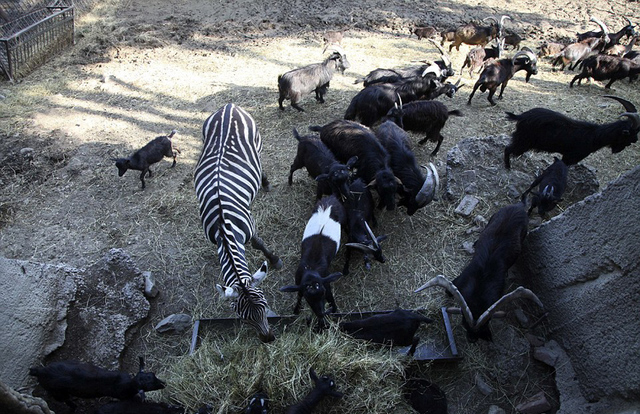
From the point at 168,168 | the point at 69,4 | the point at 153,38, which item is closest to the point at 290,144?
the point at 168,168

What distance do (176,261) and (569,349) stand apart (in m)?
4.73

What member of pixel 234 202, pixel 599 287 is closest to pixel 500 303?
pixel 599 287

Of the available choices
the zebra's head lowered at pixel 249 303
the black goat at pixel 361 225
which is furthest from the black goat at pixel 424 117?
the zebra's head lowered at pixel 249 303

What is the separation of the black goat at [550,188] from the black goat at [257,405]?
4.32 metres

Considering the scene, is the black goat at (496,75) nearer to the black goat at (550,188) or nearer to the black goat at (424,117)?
the black goat at (424,117)

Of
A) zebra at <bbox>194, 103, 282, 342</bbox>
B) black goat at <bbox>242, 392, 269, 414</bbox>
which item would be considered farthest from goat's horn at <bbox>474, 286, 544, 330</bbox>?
black goat at <bbox>242, 392, 269, 414</bbox>

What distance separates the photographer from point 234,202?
5000mm

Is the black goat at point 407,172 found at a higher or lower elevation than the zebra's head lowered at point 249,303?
higher

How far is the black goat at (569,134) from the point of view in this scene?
661 cm

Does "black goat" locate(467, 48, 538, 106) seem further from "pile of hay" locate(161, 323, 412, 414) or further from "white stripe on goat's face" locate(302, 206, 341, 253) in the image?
"pile of hay" locate(161, 323, 412, 414)

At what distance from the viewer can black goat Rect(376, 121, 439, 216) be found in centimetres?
605

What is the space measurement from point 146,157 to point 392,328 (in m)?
4.74

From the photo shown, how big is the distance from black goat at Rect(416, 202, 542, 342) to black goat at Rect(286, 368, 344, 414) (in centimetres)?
133

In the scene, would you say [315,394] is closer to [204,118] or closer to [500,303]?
[500,303]
